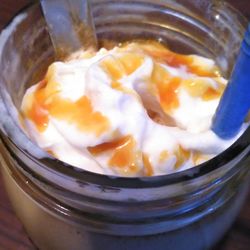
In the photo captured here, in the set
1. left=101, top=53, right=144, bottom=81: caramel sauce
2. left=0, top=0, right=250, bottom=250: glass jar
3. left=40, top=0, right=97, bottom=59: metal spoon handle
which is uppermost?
left=40, top=0, right=97, bottom=59: metal spoon handle

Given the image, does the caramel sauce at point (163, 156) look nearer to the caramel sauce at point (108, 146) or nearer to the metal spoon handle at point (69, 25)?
the caramel sauce at point (108, 146)

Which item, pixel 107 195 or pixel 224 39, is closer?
pixel 107 195

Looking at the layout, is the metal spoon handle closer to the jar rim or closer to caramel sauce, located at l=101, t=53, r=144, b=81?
caramel sauce, located at l=101, t=53, r=144, b=81

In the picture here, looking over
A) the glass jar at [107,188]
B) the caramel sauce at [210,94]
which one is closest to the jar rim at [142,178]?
the glass jar at [107,188]

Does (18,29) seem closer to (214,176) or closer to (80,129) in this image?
(80,129)

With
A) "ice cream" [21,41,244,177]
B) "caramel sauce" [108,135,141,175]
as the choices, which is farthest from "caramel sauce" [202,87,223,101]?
"caramel sauce" [108,135,141,175]

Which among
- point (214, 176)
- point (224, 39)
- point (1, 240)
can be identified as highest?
point (224, 39)

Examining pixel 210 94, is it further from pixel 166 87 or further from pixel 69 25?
pixel 69 25

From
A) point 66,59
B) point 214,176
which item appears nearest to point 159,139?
point 214,176
